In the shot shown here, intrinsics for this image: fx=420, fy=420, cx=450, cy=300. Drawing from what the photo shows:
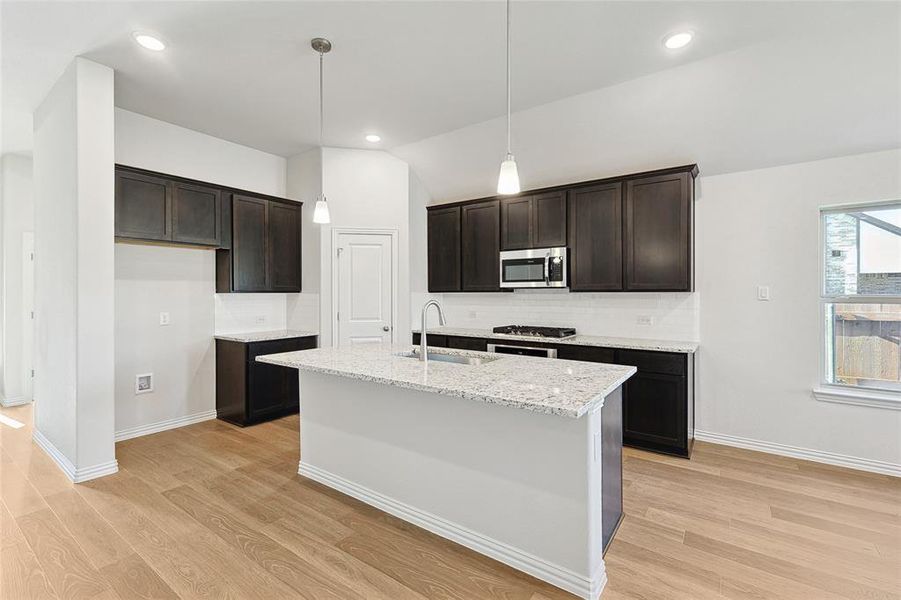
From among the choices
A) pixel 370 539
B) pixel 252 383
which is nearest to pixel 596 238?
pixel 370 539

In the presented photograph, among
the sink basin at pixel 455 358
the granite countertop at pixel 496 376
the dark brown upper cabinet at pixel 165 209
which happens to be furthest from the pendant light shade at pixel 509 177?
the dark brown upper cabinet at pixel 165 209

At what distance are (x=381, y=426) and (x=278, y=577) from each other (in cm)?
93

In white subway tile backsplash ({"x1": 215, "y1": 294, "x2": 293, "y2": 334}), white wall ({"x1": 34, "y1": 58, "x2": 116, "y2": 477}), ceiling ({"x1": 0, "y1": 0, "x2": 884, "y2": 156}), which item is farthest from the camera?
white subway tile backsplash ({"x1": 215, "y1": 294, "x2": 293, "y2": 334})

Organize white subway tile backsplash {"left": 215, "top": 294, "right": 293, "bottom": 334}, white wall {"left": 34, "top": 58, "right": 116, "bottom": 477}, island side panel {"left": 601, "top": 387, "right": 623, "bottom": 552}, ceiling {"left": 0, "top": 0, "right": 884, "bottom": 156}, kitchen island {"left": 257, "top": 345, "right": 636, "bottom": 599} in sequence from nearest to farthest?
kitchen island {"left": 257, "top": 345, "right": 636, "bottom": 599}
island side panel {"left": 601, "top": 387, "right": 623, "bottom": 552}
ceiling {"left": 0, "top": 0, "right": 884, "bottom": 156}
white wall {"left": 34, "top": 58, "right": 116, "bottom": 477}
white subway tile backsplash {"left": 215, "top": 294, "right": 293, "bottom": 334}

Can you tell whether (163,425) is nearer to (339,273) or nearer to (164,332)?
(164,332)

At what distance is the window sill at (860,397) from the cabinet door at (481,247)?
9.73ft

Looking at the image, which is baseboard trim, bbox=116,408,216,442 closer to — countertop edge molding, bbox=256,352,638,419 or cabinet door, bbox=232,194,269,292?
cabinet door, bbox=232,194,269,292

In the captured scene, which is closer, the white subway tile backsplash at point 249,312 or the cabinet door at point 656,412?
the cabinet door at point 656,412

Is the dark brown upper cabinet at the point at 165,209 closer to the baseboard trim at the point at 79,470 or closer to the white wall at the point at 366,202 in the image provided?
the white wall at the point at 366,202

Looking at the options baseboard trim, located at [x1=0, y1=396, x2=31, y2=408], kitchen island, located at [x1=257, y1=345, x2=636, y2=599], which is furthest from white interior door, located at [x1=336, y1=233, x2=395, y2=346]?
baseboard trim, located at [x1=0, y1=396, x2=31, y2=408]

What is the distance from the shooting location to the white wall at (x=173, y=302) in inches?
154

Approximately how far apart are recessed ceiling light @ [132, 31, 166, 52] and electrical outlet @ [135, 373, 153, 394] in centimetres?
286

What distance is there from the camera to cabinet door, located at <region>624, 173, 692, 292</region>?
11.9ft

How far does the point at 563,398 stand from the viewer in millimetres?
1755
